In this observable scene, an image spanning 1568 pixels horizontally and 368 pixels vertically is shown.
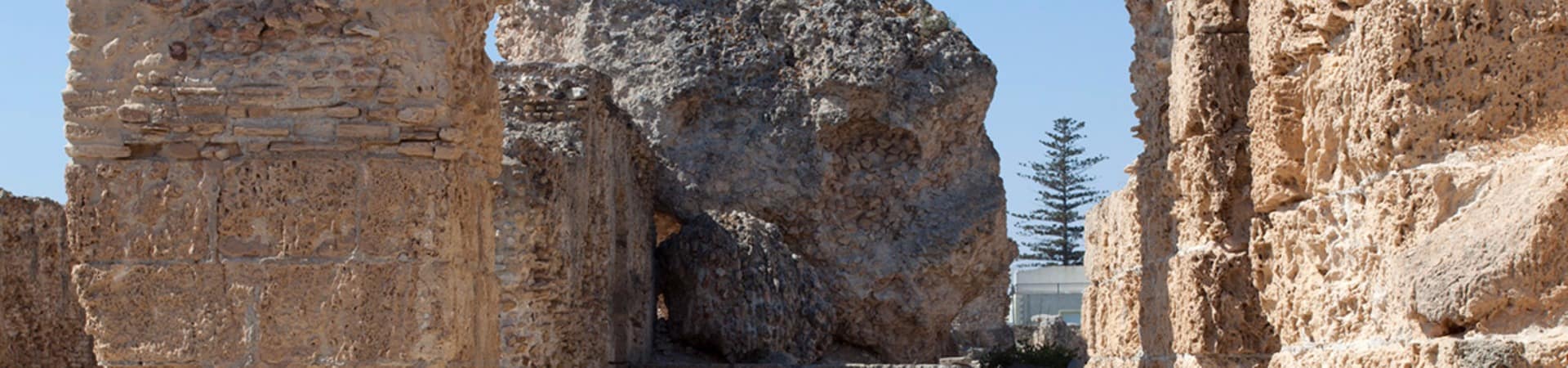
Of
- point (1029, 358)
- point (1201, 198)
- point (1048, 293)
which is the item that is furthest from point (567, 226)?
point (1048, 293)

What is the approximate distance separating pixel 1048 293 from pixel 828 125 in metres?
17.4

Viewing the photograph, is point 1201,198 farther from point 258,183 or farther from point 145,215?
point 145,215

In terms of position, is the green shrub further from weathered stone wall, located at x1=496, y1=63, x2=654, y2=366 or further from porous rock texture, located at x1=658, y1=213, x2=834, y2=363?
weathered stone wall, located at x1=496, y1=63, x2=654, y2=366

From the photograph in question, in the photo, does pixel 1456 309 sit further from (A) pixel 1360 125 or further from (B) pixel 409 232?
(B) pixel 409 232

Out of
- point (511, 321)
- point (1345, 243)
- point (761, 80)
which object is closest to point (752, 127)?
point (761, 80)

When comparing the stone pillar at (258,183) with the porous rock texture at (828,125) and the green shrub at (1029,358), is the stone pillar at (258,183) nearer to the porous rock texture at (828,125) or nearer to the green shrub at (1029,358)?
the porous rock texture at (828,125)

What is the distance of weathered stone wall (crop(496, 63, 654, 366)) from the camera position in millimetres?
11438

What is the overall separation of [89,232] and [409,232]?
1.00 metres

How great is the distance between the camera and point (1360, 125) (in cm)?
292

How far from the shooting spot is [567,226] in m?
11.8

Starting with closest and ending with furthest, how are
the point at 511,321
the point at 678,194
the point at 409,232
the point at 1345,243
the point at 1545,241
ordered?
1. the point at 1545,241
2. the point at 1345,243
3. the point at 409,232
4. the point at 511,321
5. the point at 678,194

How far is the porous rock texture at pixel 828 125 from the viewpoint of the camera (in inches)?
631

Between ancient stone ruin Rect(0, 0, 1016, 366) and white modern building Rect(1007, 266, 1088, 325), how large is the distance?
918 centimetres

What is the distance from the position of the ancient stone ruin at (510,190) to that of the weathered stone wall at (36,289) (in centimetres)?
2
